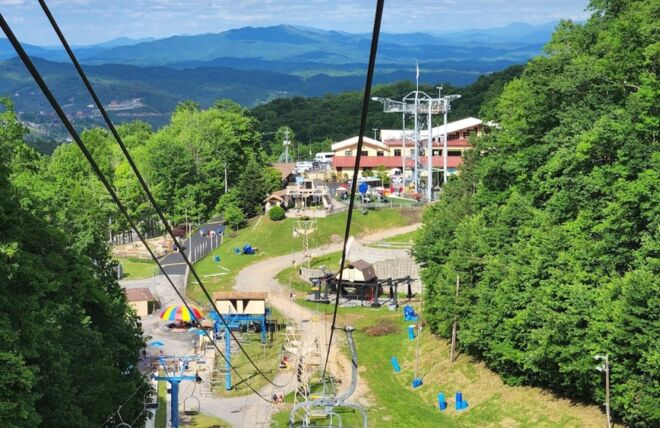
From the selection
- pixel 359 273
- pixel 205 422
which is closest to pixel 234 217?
pixel 359 273

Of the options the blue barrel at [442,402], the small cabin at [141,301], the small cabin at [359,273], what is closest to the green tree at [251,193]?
the small cabin at [359,273]

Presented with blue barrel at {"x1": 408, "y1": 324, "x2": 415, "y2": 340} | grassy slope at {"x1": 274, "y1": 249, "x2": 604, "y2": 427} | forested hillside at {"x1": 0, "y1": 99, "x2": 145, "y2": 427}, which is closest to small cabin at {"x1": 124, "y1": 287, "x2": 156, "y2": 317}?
grassy slope at {"x1": 274, "y1": 249, "x2": 604, "y2": 427}

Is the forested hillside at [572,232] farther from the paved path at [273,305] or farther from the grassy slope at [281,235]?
the grassy slope at [281,235]

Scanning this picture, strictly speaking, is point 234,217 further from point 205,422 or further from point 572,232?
point 572,232

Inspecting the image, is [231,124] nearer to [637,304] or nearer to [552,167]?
[552,167]

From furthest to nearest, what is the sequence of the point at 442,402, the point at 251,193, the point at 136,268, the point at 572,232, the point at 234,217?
the point at 251,193, the point at 234,217, the point at 136,268, the point at 442,402, the point at 572,232

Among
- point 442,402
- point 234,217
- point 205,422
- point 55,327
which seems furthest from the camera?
point 234,217

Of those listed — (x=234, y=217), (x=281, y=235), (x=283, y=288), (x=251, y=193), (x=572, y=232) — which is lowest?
(x=283, y=288)
